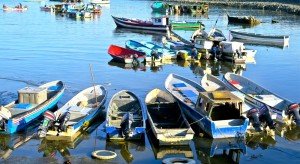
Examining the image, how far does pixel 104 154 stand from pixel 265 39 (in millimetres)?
37488

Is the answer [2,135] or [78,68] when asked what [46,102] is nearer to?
[2,135]

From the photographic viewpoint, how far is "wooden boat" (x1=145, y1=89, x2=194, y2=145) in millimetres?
17922

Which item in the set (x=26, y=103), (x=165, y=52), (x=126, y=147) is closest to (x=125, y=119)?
(x=126, y=147)

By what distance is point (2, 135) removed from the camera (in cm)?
1894

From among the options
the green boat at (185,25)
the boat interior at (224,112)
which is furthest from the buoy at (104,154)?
the green boat at (185,25)

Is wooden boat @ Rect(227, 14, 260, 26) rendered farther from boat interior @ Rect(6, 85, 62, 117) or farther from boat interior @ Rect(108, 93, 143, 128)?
boat interior @ Rect(6, 85, 62, 117)

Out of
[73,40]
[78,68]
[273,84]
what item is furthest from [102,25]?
[273,84]

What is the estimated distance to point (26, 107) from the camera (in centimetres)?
2059

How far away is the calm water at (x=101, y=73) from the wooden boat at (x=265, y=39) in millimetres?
1556

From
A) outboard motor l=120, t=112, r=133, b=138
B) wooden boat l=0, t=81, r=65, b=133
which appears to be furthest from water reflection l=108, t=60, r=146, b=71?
outboard motor l=120, t=112, r=133, b=138

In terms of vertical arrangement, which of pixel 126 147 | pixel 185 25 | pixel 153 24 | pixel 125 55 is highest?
pixel 153 24

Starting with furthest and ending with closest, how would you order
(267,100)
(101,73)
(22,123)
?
(101,73)
(267,100)
(22,123)

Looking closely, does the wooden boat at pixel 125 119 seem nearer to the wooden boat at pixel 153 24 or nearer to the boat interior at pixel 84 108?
the boat interior at pixel 84 108

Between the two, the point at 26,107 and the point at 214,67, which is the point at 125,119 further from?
the point at 214,67
